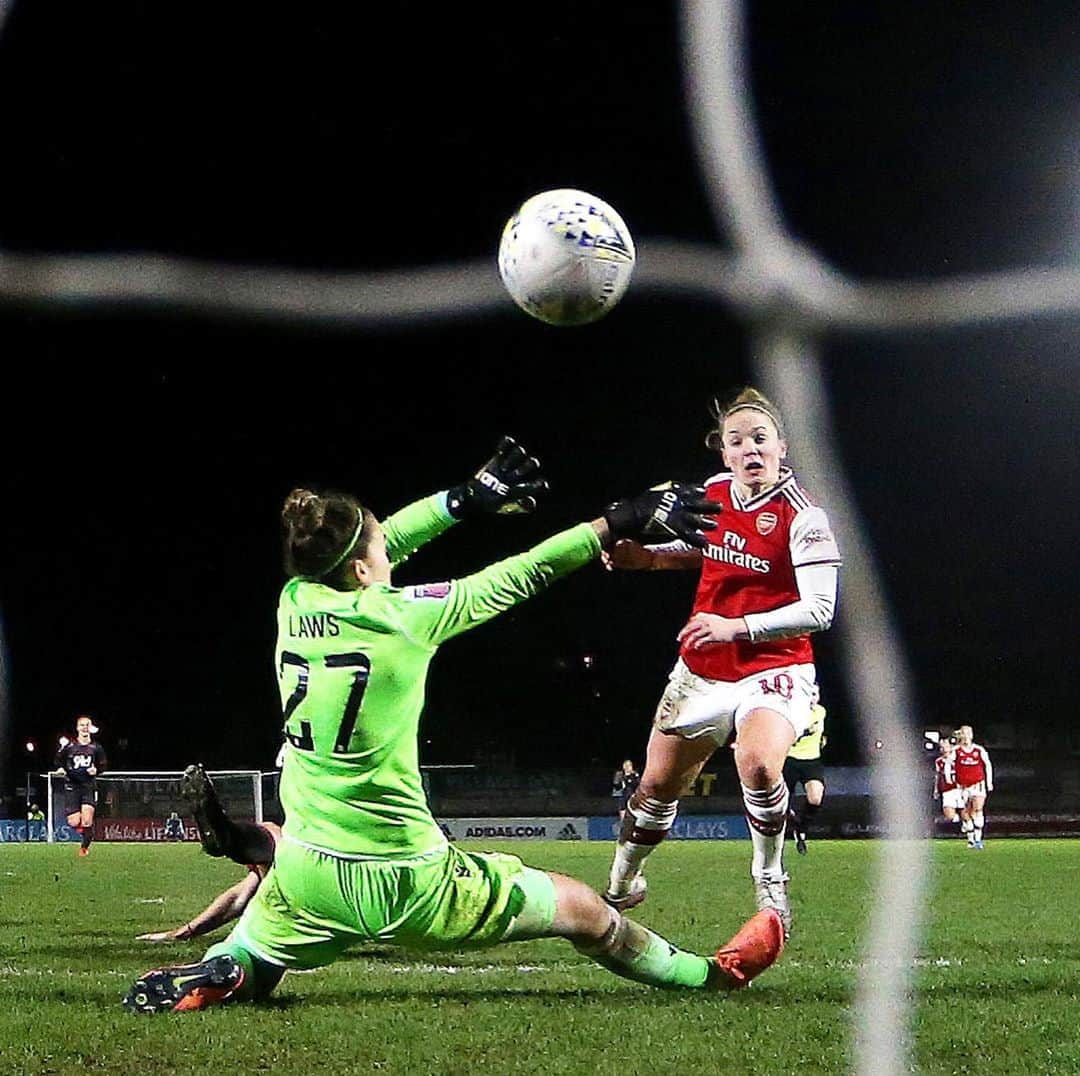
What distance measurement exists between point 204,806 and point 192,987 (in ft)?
3.00

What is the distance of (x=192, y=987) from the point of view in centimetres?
333

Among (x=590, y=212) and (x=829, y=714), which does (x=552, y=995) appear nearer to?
(x=590, y=212)

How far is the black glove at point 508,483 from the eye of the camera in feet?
11.7

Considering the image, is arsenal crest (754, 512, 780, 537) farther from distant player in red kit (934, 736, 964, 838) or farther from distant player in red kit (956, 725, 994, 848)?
distant player in red kit (934, 736, 964, 838)

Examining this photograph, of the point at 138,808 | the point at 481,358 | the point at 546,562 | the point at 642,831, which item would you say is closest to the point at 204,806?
the point at 642,831

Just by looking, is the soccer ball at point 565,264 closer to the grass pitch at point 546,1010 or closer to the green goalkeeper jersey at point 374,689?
the green goalkeeper jersey at point 374,689

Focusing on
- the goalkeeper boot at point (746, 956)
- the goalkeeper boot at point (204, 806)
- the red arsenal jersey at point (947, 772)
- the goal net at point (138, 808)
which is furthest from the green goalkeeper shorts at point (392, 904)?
the goal net at point (138, 808)

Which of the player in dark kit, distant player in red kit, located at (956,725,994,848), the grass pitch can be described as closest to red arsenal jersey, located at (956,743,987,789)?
distant player in red kit, located at (956,725,994,848)

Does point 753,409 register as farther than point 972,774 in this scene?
No

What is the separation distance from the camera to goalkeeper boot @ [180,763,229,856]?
4.19 m

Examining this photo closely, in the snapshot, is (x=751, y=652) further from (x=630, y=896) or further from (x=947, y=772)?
(x=947, y=772)

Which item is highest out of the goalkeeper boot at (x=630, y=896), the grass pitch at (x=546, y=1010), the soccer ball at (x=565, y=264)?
the soccer ball at (x=565, y=264)

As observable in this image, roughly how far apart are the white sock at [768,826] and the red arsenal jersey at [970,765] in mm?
11314

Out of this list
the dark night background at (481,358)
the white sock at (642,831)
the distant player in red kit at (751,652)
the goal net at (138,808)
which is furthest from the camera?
the goal net at (138,808)
